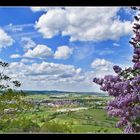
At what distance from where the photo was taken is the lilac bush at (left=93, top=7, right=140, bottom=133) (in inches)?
137

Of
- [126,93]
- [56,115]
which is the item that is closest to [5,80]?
[56,115]

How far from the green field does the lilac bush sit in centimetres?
6

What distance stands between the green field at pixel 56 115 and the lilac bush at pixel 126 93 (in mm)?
59

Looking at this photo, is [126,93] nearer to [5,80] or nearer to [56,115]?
[56,115]

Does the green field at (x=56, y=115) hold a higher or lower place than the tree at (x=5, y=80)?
lower

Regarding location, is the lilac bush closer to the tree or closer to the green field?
the green field

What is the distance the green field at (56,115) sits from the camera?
3.46 meters

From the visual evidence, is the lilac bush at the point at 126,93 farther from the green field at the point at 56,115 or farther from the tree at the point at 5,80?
the tree at the point at 5,80

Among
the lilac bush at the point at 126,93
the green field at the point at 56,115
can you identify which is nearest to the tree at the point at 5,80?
the green field at the point at 56,115

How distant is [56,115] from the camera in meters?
3.49

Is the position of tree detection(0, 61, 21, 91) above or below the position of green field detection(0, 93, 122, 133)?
above

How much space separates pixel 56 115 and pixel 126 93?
53 cm

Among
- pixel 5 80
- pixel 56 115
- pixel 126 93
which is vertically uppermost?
pixel 5 80

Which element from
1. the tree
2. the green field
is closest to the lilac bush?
the green field
